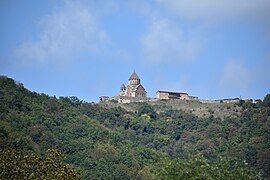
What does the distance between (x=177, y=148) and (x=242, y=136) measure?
12435mm

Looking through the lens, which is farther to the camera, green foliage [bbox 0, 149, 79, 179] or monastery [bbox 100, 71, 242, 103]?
monastery [bbox 100, 71, 242, 103]

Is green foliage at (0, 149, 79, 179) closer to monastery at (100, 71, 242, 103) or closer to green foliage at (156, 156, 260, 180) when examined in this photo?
green foliage at (156, 156, 260, 180)

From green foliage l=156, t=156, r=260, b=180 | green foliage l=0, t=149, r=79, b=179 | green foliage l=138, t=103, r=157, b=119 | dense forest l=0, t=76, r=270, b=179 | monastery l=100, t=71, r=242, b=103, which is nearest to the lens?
green foliage l=156, t=156, r=260, b=180

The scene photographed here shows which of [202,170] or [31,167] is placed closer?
[202,170]

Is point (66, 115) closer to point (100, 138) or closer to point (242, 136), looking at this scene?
point (100, 138)

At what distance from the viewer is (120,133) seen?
11981 centimetres

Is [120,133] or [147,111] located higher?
[147,111]

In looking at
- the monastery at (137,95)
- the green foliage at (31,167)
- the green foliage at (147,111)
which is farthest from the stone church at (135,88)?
the green foliage at (31,167)

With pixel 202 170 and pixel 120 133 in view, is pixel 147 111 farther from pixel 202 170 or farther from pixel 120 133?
pixel 202 170

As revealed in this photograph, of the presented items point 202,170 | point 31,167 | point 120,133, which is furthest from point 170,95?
point 202,170

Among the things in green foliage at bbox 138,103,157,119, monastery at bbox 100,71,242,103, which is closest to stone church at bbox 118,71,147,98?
monastery at bbox 100,71,242,103

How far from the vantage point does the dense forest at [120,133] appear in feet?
295

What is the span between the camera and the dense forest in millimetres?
89812

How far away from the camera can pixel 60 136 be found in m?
103
